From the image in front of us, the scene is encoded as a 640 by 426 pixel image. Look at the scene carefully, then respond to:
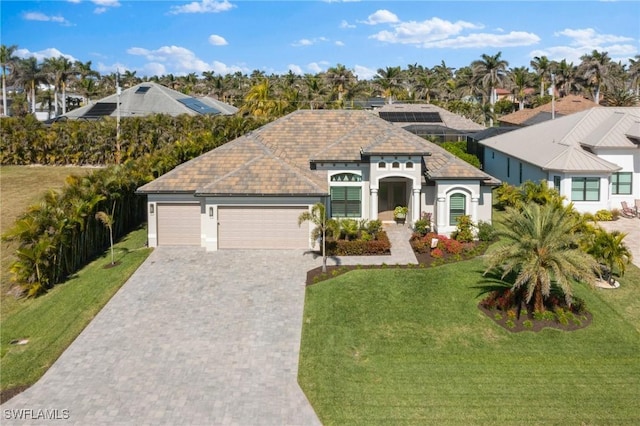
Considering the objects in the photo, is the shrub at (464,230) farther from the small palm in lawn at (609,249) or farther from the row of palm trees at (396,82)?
the row of palm trees at (396,82)

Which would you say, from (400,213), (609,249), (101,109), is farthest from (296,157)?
(101,109)

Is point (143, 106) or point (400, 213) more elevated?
point (143, 106)

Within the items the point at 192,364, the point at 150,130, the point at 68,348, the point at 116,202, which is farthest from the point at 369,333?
the point at 150,130

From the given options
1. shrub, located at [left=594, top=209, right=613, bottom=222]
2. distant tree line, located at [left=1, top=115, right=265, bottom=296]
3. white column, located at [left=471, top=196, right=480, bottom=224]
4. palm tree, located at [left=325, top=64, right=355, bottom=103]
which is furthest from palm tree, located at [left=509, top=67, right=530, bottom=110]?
white column, located at [left=471, top=196, right=480, bottom=224]

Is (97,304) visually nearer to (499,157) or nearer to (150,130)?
(150,130)

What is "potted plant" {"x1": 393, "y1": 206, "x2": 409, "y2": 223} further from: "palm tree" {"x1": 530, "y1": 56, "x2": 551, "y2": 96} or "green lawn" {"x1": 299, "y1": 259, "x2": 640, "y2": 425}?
"palm tree" {"x1": 530, "y1": 56, "x2": 551, "y2": 96}

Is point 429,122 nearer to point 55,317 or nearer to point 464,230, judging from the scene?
point 464,230

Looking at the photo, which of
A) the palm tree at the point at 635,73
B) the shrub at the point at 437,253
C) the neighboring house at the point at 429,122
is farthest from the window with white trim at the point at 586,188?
the palm tree at the point at 635,73
